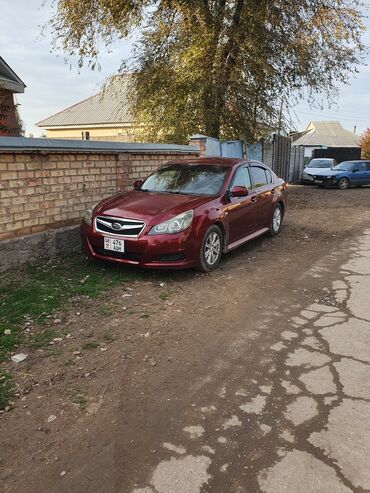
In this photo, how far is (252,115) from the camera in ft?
47.0

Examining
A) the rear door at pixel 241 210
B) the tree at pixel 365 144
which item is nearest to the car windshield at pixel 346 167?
the rear door at pixel 241 210

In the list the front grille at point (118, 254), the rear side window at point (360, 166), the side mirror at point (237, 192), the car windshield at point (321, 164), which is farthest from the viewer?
the car windshield at point (321, 164)

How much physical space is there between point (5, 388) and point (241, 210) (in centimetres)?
452

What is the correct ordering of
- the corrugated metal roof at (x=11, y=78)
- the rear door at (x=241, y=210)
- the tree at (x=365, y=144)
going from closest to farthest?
the rear door at (x=241, y=210) → the corrugated metal roof at (x=11, y=78) → the tree at (x=365, y=144)

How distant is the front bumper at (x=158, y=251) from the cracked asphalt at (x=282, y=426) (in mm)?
1778

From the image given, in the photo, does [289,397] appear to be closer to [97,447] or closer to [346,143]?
[97,447]

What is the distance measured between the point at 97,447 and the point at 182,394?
0.76 meters

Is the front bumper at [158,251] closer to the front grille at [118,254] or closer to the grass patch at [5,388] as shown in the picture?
the front grille at [118,254]

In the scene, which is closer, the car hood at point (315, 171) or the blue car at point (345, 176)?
the blue car at point (345, 176)

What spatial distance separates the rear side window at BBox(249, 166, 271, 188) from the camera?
7496 millimetres

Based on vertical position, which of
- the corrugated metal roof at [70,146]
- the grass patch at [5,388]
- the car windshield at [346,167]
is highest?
the corrugated metal roof at [70,146]

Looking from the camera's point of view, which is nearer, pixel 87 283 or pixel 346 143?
pixel 87 283

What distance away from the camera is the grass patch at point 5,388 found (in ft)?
9.84

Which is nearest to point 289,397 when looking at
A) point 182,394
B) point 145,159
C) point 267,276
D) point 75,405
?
point 182,394
